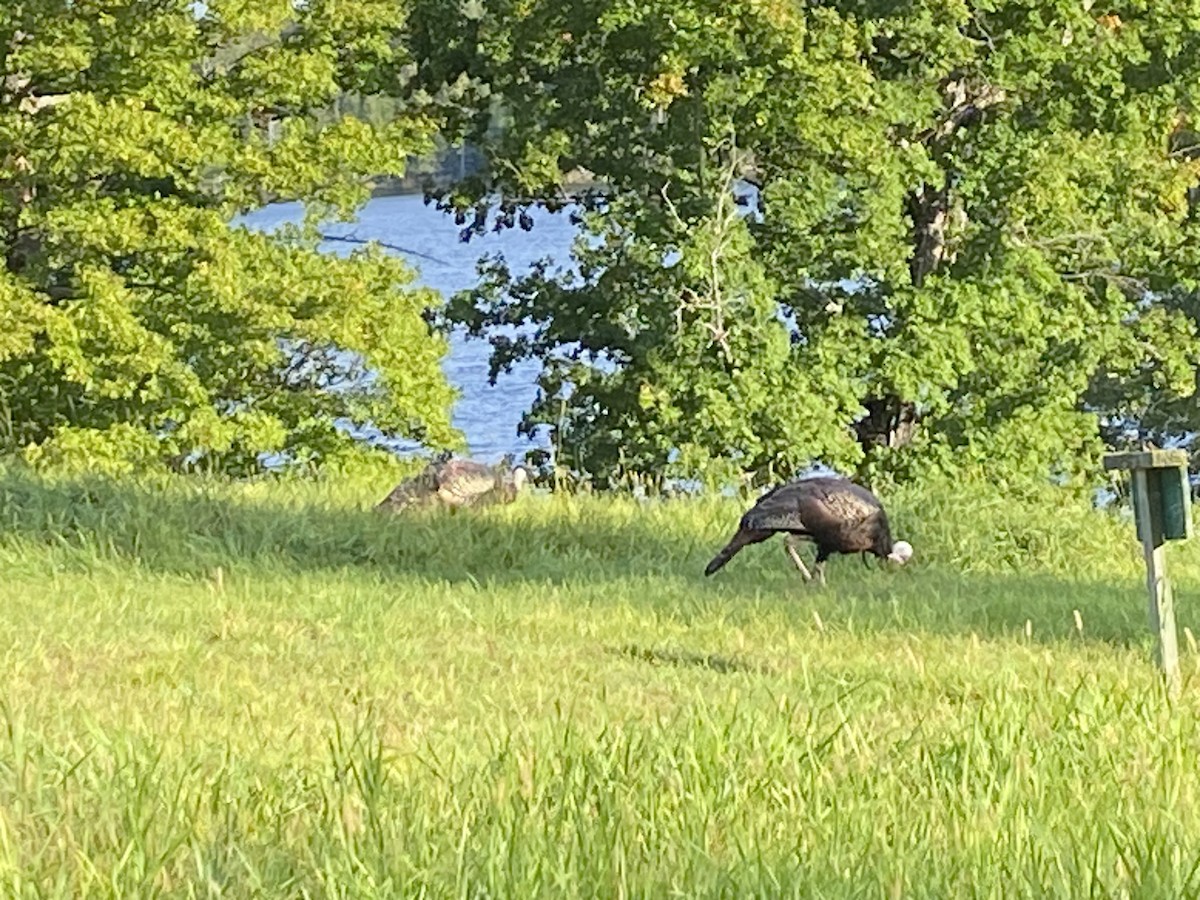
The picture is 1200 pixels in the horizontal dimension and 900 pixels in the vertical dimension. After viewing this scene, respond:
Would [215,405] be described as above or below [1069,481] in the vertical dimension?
above

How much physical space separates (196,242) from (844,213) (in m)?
7.27

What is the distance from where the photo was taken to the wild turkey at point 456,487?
12.3 metres

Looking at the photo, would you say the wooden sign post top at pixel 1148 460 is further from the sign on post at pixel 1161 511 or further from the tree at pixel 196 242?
the tree at pixel 196 242

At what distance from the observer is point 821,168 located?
20.8 metres

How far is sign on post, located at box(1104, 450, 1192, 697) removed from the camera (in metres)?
5.98

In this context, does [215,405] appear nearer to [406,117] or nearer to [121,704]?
[406,117]

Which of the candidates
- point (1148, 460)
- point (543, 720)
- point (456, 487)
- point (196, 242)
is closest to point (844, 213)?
point (196, 242)

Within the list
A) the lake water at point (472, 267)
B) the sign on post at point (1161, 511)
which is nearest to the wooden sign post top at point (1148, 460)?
the sign on post at point (1161, 511)

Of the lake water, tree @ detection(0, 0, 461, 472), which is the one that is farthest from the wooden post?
tree @ detection(0, 0, 461, 472)

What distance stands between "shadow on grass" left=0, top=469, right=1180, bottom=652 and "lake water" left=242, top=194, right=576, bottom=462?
24.1 ft

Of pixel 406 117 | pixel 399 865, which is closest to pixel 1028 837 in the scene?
pixel 399 865

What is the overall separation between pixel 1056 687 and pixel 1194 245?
1718 cm

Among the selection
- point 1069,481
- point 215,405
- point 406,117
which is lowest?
point 1069,481

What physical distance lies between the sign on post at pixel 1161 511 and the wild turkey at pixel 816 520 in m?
3.86
